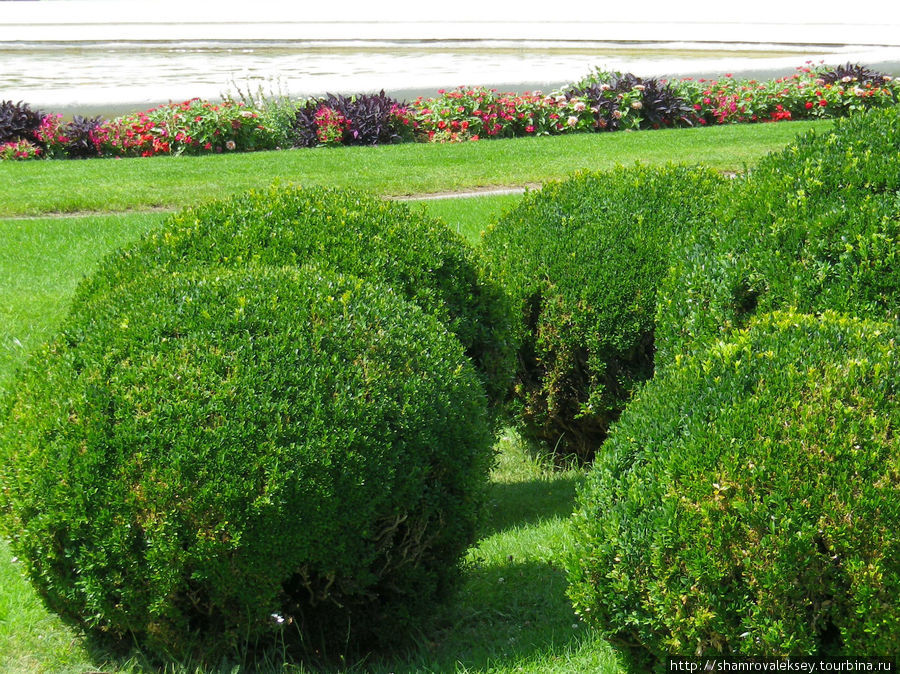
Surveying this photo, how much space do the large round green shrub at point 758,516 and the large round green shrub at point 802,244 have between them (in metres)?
0.70

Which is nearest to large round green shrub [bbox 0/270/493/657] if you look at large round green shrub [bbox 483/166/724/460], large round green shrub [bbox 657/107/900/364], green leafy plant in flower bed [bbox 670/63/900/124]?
large round green shrub [bbox 657/107/900/364]

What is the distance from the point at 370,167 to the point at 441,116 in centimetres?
381

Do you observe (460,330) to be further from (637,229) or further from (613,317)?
(637,229)

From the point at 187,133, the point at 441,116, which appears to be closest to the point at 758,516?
the point at 187,133

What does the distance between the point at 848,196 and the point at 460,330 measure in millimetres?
1887

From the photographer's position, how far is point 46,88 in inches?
878

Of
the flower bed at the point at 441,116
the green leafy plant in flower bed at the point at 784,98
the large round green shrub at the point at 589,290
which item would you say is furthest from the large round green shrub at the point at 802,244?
the green leafy plant in flower bed at the point at 784,98

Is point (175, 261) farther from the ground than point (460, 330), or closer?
farther from the ground

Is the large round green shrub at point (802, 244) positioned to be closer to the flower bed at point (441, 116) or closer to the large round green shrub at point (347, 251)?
the large round green shrub at point (347, 251)

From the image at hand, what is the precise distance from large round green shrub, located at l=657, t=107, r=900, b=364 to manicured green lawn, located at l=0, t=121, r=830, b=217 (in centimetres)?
713

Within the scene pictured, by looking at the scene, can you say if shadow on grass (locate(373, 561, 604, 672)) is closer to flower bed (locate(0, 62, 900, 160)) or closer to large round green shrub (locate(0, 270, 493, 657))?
large round green shrub (locate(0, 270, 493, 657))

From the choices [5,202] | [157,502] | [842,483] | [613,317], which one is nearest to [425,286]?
[613,317]

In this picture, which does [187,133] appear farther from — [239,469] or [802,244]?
[239,469]

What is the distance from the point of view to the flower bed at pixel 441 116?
51.7ft
